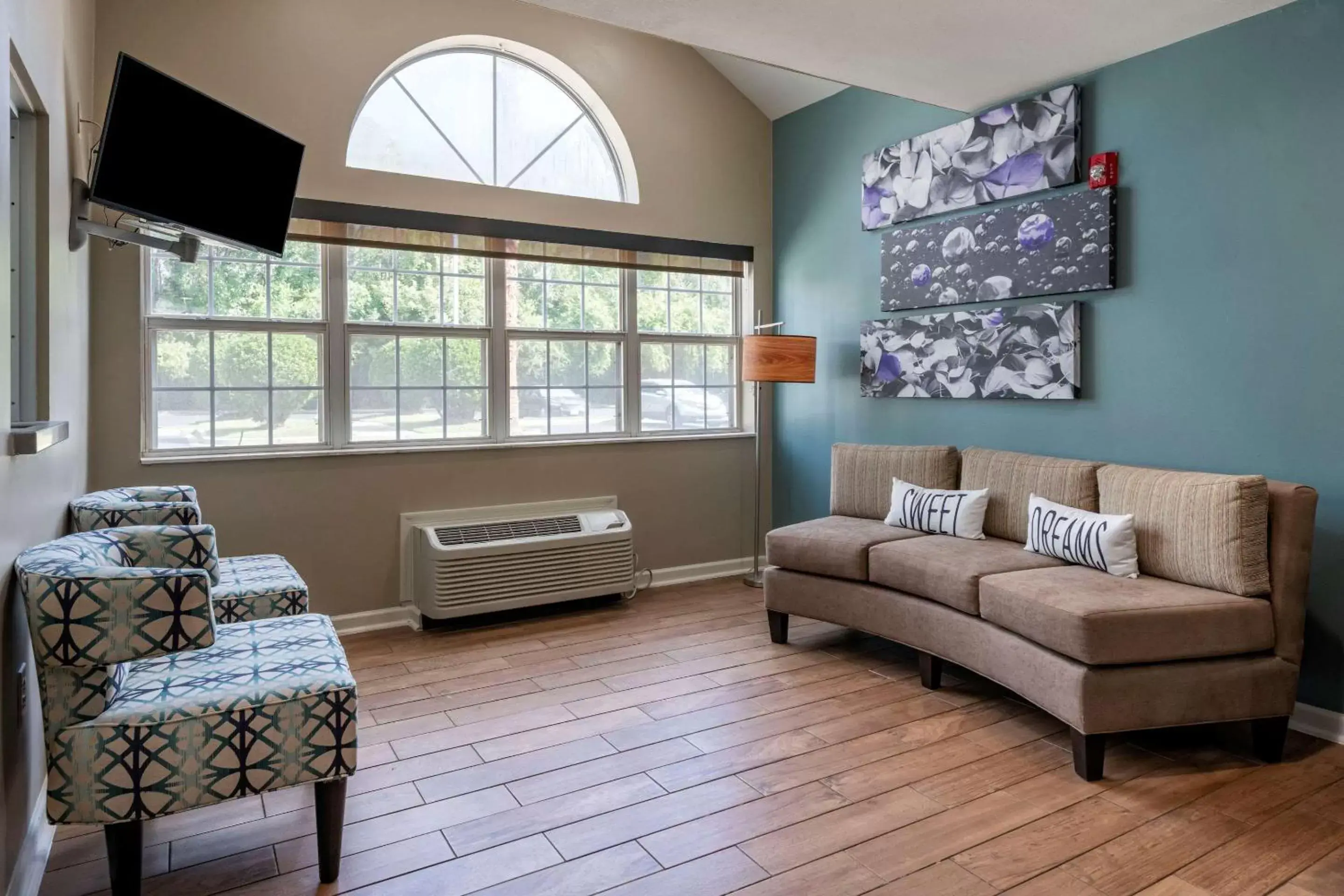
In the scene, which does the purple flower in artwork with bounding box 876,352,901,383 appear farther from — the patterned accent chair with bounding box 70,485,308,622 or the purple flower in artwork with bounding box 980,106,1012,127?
the patterned accent chair with bounding box 70,485,308,622

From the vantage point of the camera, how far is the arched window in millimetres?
4332

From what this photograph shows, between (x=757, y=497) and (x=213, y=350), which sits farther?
(x=757, y=497)

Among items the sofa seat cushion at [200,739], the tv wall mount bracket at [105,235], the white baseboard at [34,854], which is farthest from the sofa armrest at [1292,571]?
the tv wall mount bracket at [105,235]

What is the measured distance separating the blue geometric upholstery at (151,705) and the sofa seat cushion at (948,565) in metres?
2.15

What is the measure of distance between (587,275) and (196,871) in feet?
11.6

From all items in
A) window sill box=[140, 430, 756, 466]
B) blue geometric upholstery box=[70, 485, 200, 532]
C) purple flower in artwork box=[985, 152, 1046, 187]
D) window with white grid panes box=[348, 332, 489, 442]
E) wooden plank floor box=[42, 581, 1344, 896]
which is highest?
purple flower in artwork box=[985, 152, 1046, 187]

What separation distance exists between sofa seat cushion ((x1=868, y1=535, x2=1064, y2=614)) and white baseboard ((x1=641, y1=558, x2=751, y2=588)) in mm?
1772

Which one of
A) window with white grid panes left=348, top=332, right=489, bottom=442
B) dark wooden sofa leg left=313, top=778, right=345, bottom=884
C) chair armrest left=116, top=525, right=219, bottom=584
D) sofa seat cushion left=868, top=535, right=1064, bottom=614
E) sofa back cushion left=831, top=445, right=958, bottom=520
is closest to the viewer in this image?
dark wooden sofa leg left=313, top=778, right=345, bottom=884

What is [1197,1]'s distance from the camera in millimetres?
2934

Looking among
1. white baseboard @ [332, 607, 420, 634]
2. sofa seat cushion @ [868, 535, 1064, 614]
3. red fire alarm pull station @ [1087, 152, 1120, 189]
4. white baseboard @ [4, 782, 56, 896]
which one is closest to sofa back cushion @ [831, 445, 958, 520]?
sofa seat cushion @ [868, 535, 1064, 614]

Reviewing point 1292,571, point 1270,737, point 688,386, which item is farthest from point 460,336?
point 1270,737

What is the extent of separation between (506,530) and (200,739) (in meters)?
2.61

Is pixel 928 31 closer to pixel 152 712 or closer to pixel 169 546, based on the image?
pixel 169 546

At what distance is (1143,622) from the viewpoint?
103 inches
